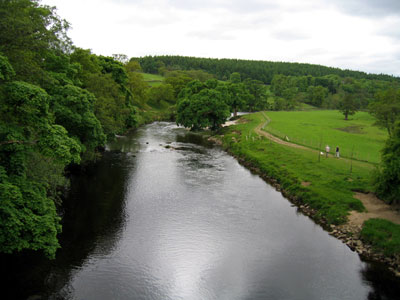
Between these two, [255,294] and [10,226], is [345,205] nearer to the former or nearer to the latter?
[255,294]

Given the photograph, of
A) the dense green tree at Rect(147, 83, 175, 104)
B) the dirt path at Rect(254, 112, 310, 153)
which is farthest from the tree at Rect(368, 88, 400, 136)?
the dense green tree at Rect(147, 83, 175, 104)

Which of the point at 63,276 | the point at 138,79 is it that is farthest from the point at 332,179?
the point at 138,79

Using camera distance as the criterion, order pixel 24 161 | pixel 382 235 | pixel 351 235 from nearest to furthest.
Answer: pixel 24 161
pixel 382 235
pixel 351 235

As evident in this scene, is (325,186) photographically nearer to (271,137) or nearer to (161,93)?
(271,137)

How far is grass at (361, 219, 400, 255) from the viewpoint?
2378cm

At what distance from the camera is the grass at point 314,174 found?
102ft

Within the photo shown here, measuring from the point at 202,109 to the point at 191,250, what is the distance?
52.1 meters

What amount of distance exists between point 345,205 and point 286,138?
3166 cm

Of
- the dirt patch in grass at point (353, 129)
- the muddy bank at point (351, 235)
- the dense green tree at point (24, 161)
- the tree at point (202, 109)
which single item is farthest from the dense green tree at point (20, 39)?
the dirt patch in grass at point (353, 129)

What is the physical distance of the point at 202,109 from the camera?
73.7 meters

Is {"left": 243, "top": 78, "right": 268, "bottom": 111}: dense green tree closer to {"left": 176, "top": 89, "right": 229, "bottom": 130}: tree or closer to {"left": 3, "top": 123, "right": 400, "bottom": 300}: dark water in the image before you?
{"left": 176, "top": 89, "right": 229, "bottom": 130}: tree

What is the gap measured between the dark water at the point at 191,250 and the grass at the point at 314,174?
7.99ft

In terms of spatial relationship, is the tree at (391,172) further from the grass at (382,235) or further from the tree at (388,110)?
the tree at (388,110)

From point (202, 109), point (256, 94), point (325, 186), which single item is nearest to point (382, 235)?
point (325, 186)
